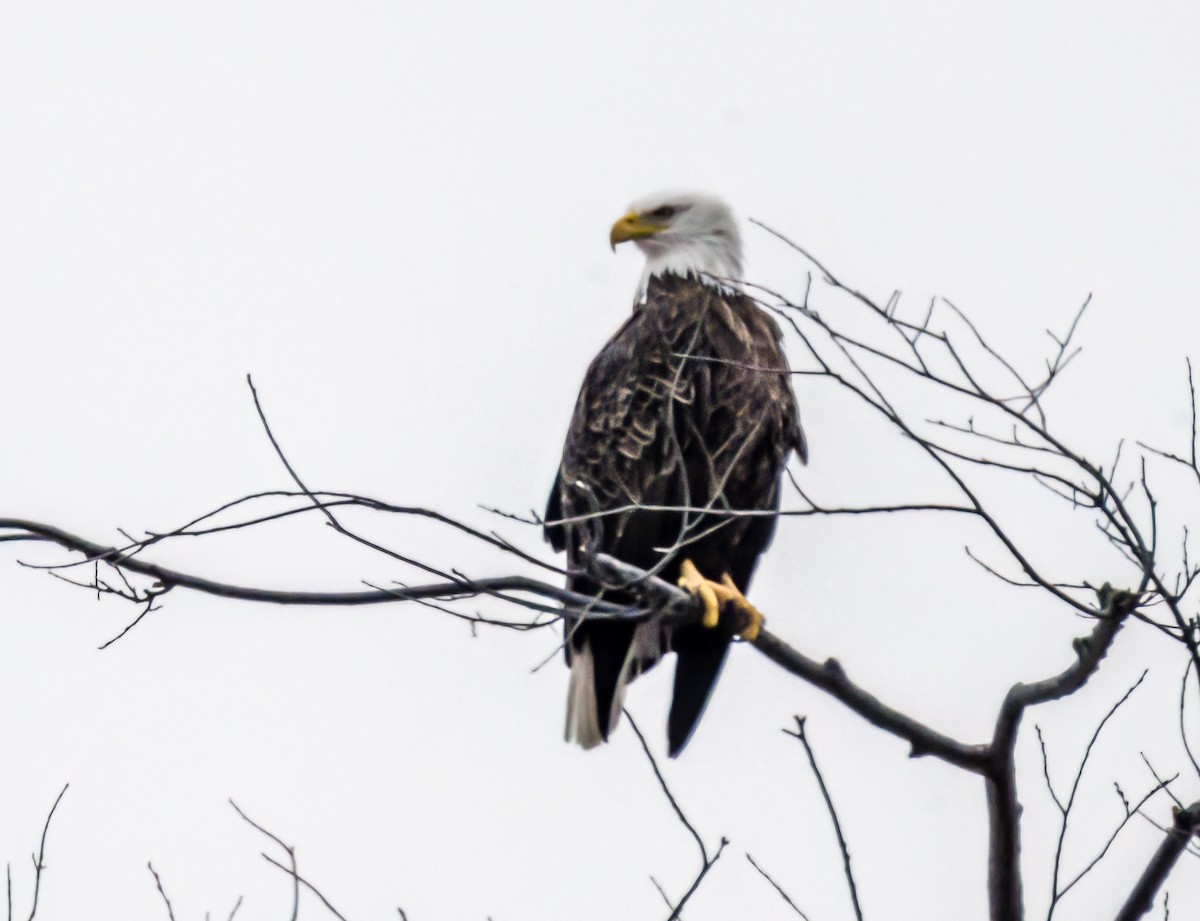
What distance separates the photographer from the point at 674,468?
16.3 feet

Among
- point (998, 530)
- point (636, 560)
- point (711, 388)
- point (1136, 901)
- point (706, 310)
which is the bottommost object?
point (1136, 901)

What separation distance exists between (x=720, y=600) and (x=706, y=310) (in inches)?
48.8

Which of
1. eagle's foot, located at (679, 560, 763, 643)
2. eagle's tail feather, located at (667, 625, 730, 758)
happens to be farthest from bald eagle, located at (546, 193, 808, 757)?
eagle's foot, located at (679, 560, 763, 643)

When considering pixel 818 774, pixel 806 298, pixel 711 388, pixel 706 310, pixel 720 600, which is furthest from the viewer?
pixel 706 310

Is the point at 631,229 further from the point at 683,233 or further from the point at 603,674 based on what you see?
the point at 603,674

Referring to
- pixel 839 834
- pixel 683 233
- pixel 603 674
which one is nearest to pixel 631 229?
pixel 683 233

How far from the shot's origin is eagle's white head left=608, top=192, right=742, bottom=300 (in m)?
5.86

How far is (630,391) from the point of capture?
17.1 ft

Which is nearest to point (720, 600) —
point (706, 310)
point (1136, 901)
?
point (706, 310)

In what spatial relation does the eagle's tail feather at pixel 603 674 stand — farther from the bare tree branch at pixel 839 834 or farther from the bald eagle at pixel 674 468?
the bare tree branch at pixel 839 834

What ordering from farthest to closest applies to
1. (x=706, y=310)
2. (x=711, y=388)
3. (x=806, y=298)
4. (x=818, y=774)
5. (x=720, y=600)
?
(x=706, y=310)
(x=711, y=388)
(x=720, y=600)
(x=806, y=298)
(x=818, y=774)

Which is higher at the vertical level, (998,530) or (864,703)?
(998,530)

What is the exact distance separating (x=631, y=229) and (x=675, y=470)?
1.36 m

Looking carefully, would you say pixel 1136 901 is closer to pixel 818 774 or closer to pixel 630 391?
pixel 818 774
